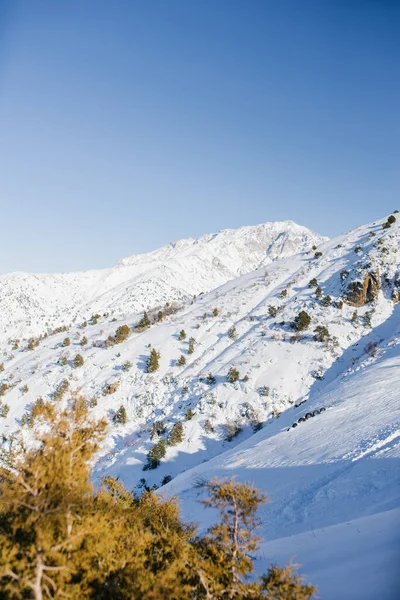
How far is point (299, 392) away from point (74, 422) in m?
31.2

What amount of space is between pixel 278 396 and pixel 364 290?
2345cm

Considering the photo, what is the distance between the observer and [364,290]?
45469 millimetres

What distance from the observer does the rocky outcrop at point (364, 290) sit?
45.2 meters

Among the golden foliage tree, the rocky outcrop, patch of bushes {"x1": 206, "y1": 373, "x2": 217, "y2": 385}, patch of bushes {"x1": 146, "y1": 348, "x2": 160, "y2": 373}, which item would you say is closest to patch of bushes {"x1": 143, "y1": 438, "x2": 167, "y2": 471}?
patch of bushes {"x1": 206, "y1": 373, "x2": 217, "y2": 385}

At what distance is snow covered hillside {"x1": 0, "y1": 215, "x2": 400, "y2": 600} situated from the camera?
1055 cm

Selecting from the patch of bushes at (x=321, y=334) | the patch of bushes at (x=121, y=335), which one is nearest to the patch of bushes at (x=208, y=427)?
the patch of bushes at (x=321, y=334)

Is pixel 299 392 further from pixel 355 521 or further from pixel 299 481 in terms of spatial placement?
pixel 355 521

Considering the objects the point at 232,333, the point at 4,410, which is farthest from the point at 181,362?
the point at 4,410

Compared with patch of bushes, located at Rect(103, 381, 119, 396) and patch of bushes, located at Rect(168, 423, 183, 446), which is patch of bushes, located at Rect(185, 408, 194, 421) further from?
patch of bushes, located at Rect(103, 381, 119, 396)

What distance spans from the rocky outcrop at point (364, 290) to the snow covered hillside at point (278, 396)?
222mm

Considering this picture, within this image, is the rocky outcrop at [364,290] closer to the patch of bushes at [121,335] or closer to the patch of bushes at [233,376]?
the patch of bushes at [233,376]

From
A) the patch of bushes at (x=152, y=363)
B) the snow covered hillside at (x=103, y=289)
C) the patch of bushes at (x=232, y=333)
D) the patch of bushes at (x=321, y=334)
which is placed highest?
the snow covered hillside at (x=103, y=289)

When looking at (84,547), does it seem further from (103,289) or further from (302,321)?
(103,289)

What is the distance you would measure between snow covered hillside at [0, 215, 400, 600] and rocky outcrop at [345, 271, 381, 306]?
22 centimetres
